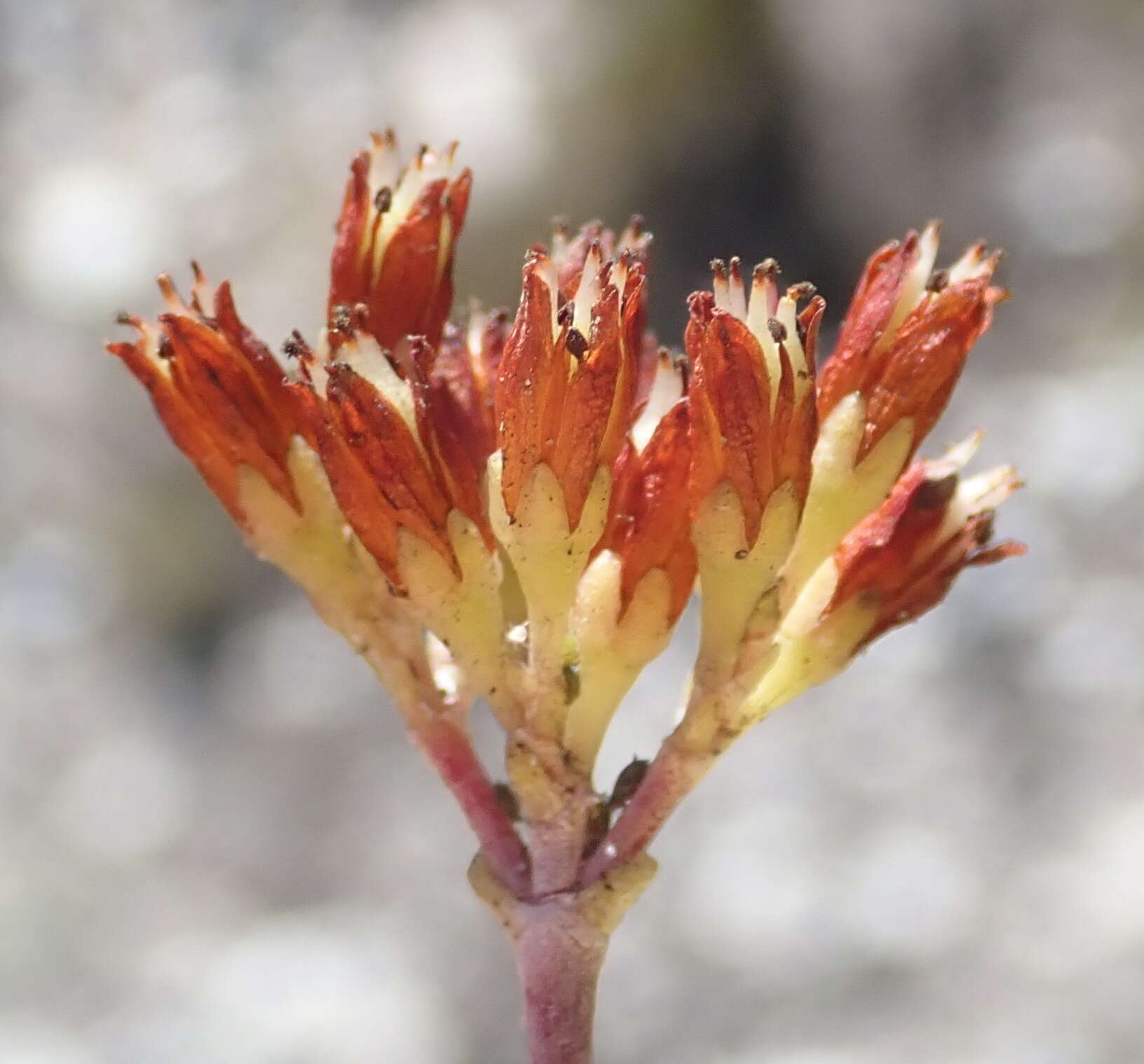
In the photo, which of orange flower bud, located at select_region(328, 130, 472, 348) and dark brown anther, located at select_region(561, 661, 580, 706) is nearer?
dark brown anther, located at select_region(561, 661, 580, 706)

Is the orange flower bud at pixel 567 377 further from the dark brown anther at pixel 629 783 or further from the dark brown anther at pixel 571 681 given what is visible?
the dark brown anther at pixel 629 783

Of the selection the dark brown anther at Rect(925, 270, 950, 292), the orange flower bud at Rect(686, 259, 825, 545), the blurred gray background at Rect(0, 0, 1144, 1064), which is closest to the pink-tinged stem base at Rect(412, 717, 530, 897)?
the orange flower bud at Rect(686, 259, 825, 545)

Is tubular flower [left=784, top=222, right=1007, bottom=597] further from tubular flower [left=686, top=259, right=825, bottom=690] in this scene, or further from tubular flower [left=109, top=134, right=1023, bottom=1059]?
tubular flower [left=686, top=259, right=825, bottom=690]

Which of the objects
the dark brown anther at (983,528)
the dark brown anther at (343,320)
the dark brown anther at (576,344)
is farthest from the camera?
the dark brown anther at (983,528)

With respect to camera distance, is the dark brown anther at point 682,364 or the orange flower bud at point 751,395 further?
the dark brown anther at point 682,364

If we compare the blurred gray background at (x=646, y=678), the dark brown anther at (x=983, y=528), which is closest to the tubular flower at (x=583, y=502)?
the dark brown anther at (x=983, y=528)

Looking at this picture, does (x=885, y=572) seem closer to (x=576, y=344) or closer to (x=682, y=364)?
(x=682, y=364)
